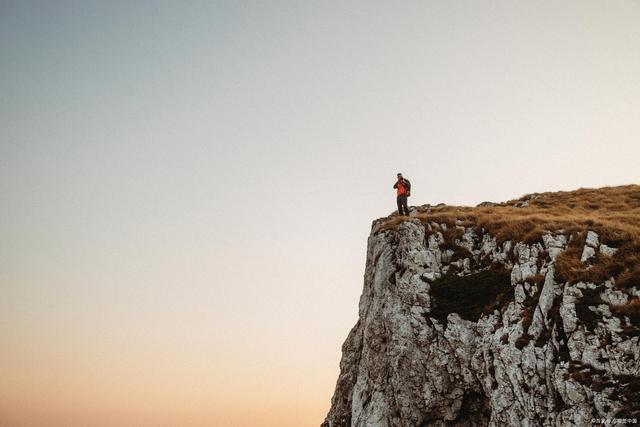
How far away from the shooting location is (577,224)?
30.0 m

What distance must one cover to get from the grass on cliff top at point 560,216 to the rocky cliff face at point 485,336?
709 mm

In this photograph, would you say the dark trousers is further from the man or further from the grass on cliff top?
the grass on cliff top

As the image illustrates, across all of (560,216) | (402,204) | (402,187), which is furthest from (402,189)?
(560,216)

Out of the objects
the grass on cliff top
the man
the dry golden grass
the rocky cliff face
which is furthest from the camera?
the man

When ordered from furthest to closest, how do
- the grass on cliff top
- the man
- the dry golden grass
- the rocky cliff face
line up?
the man
the grass on cliff top
the dry golden grass
the rocky cliff face

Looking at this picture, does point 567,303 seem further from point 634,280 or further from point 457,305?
point 457,305

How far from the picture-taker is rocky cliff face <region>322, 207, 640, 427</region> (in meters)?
22.0

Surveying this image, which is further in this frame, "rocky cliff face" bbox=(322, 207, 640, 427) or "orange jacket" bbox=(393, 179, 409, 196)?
Answer: "orange jacket" bbox=(393, 179, 409, 196)

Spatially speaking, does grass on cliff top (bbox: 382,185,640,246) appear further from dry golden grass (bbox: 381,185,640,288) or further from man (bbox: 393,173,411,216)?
man (bbox: 393,173,411,216)

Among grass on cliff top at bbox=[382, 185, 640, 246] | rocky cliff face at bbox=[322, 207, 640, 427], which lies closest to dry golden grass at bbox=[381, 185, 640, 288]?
grass on cliff top at bbox=[382, 185, 640, 246]

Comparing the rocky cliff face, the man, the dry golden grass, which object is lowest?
the rocky cliff face

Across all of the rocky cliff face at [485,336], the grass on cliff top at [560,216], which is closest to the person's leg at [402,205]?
the grass on cliff top at [560,216]

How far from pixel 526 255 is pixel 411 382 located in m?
10.3

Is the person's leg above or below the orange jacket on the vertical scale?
below
